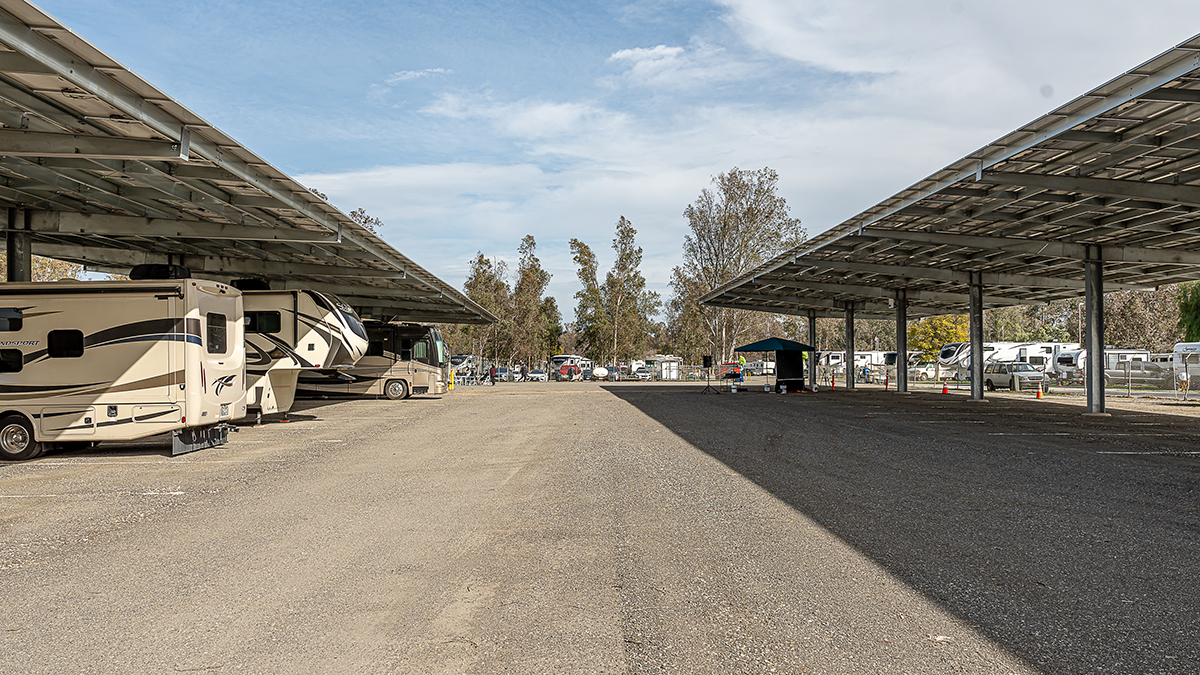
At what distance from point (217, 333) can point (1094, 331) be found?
23154 millimetres

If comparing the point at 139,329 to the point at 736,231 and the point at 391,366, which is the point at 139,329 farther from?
the point at 736,231

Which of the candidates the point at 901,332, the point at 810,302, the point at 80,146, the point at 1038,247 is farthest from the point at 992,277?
the point at 80,146

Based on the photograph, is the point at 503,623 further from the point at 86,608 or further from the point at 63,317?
the point at 63,317

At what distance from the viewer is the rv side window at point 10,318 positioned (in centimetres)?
1189

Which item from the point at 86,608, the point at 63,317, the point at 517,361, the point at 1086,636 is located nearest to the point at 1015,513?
the point at 1086,636

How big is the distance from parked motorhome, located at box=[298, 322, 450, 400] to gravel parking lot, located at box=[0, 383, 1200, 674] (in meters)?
16.4

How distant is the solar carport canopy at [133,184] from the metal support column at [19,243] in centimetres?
3

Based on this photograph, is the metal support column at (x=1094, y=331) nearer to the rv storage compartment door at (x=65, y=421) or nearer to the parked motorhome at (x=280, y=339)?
the parked motorhome at (x=280, y=339)

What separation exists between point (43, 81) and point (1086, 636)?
38.1ft

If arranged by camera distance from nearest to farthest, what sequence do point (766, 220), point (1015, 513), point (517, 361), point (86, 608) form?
1. point (86, 608)
2. point (1015, 513)
3. point (766, 220)
4. point (517, 361)

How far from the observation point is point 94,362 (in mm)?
11711

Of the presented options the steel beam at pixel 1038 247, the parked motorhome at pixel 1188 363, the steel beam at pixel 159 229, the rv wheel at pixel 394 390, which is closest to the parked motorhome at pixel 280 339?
the steel beam at pixel 159 229

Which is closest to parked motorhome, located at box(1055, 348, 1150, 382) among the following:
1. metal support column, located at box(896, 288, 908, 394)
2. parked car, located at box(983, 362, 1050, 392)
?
parked car, located at box(983, 362, 1050, 392)

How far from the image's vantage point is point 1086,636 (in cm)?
423
